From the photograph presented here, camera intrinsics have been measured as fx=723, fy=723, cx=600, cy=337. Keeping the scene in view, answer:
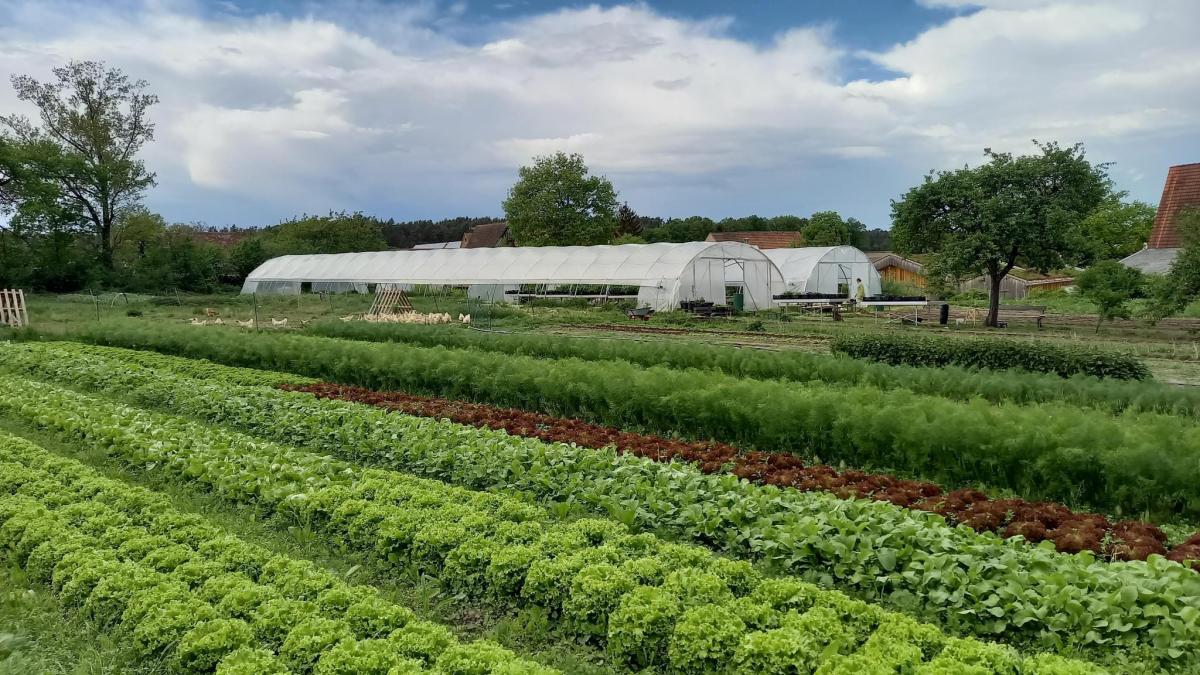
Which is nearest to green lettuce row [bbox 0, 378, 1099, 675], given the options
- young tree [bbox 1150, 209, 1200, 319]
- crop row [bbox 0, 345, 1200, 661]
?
crop row [bbox 0, 345, 1200, 661]

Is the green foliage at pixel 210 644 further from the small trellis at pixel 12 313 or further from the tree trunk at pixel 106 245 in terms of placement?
the tree trunk at pixel 106 245

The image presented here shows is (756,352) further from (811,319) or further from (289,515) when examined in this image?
(811,319)

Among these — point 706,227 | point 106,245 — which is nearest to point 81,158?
point 106,245

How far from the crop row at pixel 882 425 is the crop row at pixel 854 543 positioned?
2332 millimetres

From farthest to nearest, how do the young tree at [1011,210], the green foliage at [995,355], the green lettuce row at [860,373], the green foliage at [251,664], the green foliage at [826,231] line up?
the green foliage at [826,231]
the young tree at [1011,210]
the green foliage at [995,355]
the green lettuce row at [860,373]
the green foliage at [251,664]

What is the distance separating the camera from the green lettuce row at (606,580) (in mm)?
3961

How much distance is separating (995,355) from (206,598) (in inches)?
574

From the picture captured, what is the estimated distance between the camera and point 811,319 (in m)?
30.0

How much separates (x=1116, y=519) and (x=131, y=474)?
1096cm

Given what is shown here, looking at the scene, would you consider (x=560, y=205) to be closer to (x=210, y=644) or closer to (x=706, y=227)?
(x=706, y=227)

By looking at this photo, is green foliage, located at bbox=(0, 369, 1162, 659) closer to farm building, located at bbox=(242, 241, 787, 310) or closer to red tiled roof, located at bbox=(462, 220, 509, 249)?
farm building, located at bbox=(242, 241, 787, 310)

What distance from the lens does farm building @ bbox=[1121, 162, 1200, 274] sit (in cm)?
3066

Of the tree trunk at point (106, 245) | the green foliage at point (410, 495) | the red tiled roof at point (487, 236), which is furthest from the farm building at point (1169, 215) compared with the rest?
the red tiled roof at point (487, 236)

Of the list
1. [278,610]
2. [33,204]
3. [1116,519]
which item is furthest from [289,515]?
[33,204]
